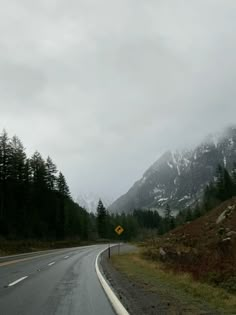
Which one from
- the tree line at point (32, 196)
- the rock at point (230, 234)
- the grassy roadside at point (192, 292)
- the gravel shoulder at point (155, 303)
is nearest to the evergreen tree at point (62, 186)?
the tree line at point (32, 196)

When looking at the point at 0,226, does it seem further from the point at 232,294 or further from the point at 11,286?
the point at 232,294

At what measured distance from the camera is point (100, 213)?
141500 mm

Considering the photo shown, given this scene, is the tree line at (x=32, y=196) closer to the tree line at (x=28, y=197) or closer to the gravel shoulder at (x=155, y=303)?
the tree line at (x=28, y=197)

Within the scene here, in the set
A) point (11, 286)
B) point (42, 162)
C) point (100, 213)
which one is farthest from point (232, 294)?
point (100, 213)

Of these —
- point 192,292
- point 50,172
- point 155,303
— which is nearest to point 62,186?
point 50,172

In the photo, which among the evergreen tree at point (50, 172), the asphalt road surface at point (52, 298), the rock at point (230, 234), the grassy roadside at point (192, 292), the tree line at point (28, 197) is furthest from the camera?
the evergreen tree at point (50, 172)

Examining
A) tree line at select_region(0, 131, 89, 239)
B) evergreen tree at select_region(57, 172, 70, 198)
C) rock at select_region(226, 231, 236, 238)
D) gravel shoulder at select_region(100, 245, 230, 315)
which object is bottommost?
gravel shoulder at select_region(100, 245, 230, 315)

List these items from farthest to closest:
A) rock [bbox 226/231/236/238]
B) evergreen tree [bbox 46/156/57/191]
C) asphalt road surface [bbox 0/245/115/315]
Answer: evergreen tree [bbox 46/156/57/191] → rock [bbox 226/231/236/238] → asphalt road surface [bbox 0/245/115/315]

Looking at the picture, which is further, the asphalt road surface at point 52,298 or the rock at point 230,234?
the rock at point 230,234

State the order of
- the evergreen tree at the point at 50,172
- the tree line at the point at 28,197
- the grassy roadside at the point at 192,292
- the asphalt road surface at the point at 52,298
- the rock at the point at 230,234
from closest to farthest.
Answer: the asphalt road surface at the point at 52,298, the grassy roadside at the point at 192,292, the rock at the point at 230,234, the tree line at the point at 28,197, the evergreen tree at the point at 50,172

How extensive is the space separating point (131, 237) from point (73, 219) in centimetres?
6008

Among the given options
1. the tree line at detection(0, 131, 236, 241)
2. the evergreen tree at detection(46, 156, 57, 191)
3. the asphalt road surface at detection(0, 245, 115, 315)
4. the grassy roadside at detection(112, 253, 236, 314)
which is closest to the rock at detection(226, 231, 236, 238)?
the grassy roadside at detection(112, 253, 236, 314)

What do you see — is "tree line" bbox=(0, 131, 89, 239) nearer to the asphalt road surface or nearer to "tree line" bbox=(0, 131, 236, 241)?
"tree line" bbox=(0, 131, 236, 241)

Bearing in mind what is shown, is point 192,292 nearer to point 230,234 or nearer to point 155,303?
point 155,303
